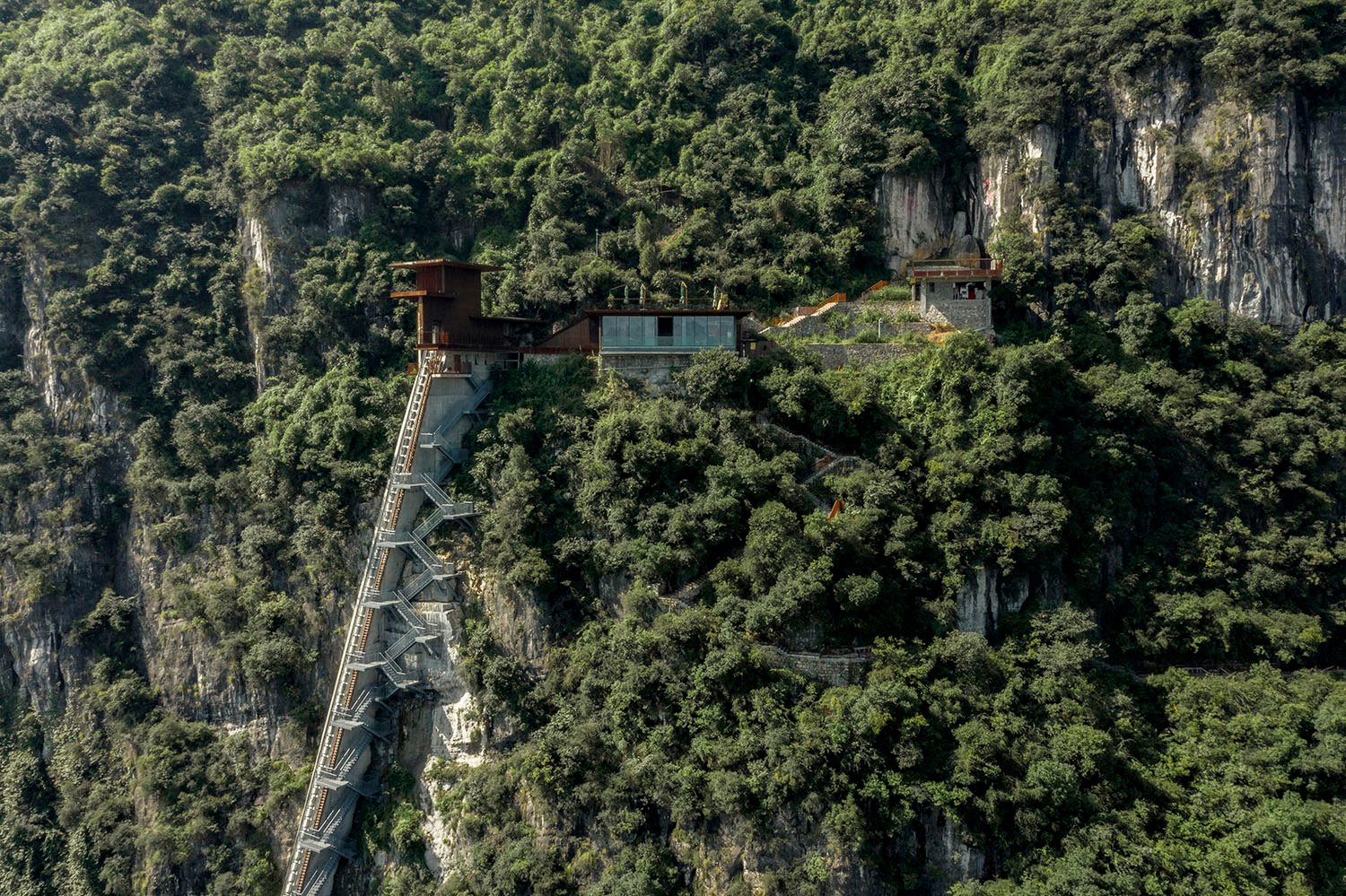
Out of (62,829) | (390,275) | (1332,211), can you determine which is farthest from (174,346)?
(1332,211)

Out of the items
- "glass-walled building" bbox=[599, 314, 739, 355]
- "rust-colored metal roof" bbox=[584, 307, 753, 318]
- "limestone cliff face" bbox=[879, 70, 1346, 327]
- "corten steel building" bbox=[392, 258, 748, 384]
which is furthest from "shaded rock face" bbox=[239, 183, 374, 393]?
"limestone cliff face" bbox=[879, 70, 1346, 327]

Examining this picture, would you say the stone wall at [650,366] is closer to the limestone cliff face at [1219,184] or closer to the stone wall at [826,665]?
the stone wall at [826,665]

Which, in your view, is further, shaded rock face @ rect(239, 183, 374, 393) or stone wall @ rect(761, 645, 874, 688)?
shaded rock face @ rect(239, 183, 374, 393)

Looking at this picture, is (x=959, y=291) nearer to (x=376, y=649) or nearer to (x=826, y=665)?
(x=826, y=665)

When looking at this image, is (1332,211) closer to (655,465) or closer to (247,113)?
(655,465)

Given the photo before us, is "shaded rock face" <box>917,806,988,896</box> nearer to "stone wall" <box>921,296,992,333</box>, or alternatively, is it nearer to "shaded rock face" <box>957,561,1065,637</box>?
"shaded rock face" <box>957,561,1065,637</box>

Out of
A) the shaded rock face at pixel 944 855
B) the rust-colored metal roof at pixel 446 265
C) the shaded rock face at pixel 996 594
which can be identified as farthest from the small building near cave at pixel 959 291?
the shaded rock face at pixel 944 855
